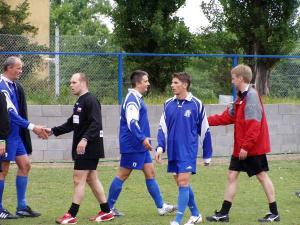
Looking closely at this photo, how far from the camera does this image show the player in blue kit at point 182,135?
857cm

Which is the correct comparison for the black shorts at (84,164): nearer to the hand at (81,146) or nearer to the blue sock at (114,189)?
the hand at (81,146)

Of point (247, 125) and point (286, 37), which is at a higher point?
point (286, 37)

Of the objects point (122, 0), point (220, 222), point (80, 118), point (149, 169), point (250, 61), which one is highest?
point (122, 0)

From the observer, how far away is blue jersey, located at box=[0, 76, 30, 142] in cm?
910

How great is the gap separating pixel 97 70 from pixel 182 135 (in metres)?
7.10

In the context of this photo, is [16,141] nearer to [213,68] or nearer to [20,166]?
[20,166]

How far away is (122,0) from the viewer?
1766 cm

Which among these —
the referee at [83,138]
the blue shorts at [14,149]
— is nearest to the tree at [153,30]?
the blue shorts at [14,149]

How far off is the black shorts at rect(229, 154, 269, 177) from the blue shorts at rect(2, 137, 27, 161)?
259 centimetres

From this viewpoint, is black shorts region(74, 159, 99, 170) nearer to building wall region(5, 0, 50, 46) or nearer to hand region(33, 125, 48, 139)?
hand region(33, 125, 48, 139)

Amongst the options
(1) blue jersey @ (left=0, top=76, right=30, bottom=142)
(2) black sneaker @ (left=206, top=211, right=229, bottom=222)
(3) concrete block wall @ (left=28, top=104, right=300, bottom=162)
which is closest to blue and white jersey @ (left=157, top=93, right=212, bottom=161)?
(2) black sneaker @ (left=206, top=211, right=229, bottom=222)

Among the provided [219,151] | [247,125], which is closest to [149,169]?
[247,125]

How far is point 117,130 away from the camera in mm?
15016

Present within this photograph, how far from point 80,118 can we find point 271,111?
8.13m
